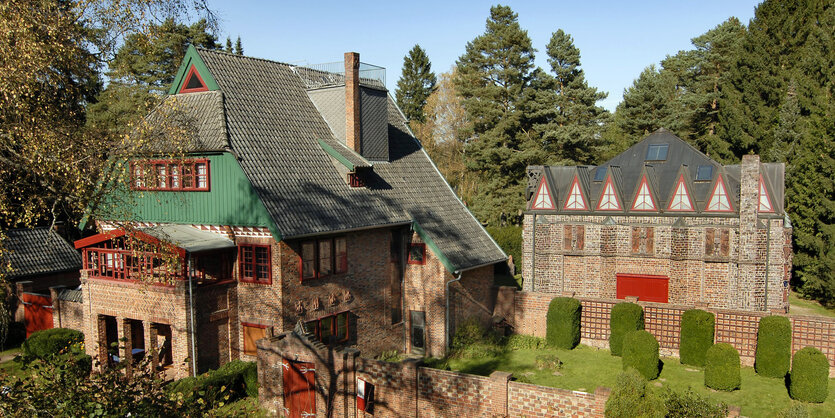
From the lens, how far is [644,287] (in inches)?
1126

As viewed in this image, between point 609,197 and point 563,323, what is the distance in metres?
9.31

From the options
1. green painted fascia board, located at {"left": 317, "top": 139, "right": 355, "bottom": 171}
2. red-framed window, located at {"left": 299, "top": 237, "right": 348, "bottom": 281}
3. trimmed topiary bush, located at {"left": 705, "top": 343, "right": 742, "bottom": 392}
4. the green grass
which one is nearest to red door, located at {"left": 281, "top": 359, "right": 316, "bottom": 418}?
red-framed window, located at {"left": 299, "top": 237, "right": 348, "bottom": 281}

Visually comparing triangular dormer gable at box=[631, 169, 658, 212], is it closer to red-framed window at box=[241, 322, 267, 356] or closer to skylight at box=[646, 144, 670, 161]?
skylight at box=[646, 144, 670, 161]

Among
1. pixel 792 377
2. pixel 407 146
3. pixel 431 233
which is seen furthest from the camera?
pixel 407 146

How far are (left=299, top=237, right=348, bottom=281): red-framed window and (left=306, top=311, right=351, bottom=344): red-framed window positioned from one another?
1.49 meters

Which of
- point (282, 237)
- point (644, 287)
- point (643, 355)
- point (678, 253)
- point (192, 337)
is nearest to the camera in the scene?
point (282, 237)

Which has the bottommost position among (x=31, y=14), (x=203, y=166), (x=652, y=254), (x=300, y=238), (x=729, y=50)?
(x=652, y=254)

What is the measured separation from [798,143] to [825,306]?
12.8 m

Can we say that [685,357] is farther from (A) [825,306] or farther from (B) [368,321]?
(A) [825,306]

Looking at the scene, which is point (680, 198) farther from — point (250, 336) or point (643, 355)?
point (250, 336)

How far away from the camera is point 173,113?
1366 centimetres

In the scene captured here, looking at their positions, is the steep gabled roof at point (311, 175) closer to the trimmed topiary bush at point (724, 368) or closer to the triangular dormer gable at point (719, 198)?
the trimmed topiary bush at point (724, 368)

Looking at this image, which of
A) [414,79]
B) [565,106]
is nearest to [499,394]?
[565,106]

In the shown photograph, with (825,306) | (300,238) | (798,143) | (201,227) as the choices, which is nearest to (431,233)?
(300,238)
